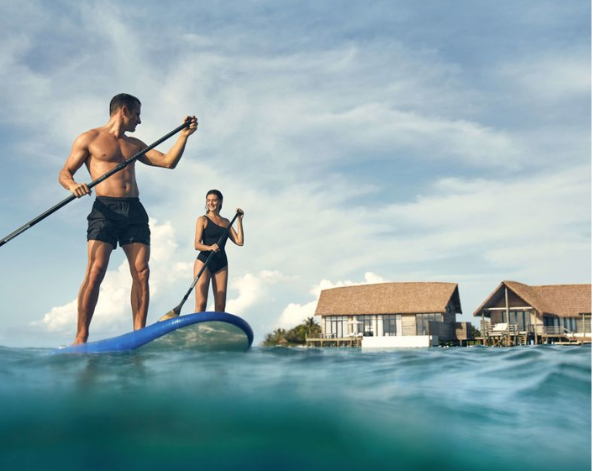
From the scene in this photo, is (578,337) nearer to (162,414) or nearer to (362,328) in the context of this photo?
(362,328)

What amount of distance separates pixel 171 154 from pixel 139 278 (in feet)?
4.94

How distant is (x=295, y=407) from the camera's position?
4316mm

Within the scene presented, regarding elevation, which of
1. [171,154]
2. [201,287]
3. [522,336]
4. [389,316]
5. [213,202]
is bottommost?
[522,336]

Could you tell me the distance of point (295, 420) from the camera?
4.25 m

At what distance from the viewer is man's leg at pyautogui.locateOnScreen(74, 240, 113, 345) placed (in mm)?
6168

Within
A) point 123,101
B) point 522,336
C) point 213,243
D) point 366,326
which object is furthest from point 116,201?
point 522,336

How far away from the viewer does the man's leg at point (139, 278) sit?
6500 millimetres

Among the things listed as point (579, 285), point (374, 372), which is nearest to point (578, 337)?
point (579, 285)

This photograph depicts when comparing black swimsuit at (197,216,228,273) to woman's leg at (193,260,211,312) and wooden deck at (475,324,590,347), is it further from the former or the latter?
wooden deck at (475,324,590,347)

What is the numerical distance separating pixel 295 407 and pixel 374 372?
976 millimetres

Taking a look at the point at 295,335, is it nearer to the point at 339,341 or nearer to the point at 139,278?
the point at 339,341

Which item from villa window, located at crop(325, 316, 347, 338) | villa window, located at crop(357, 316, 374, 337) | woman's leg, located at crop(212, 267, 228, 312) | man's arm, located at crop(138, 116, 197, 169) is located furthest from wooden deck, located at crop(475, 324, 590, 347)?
man's arm, located at crop(138, 116, 197, 169)

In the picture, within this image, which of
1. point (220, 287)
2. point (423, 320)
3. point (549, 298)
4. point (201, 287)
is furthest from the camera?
point (549, 298)

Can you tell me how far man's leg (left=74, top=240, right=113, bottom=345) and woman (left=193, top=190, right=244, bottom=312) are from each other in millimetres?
1472
